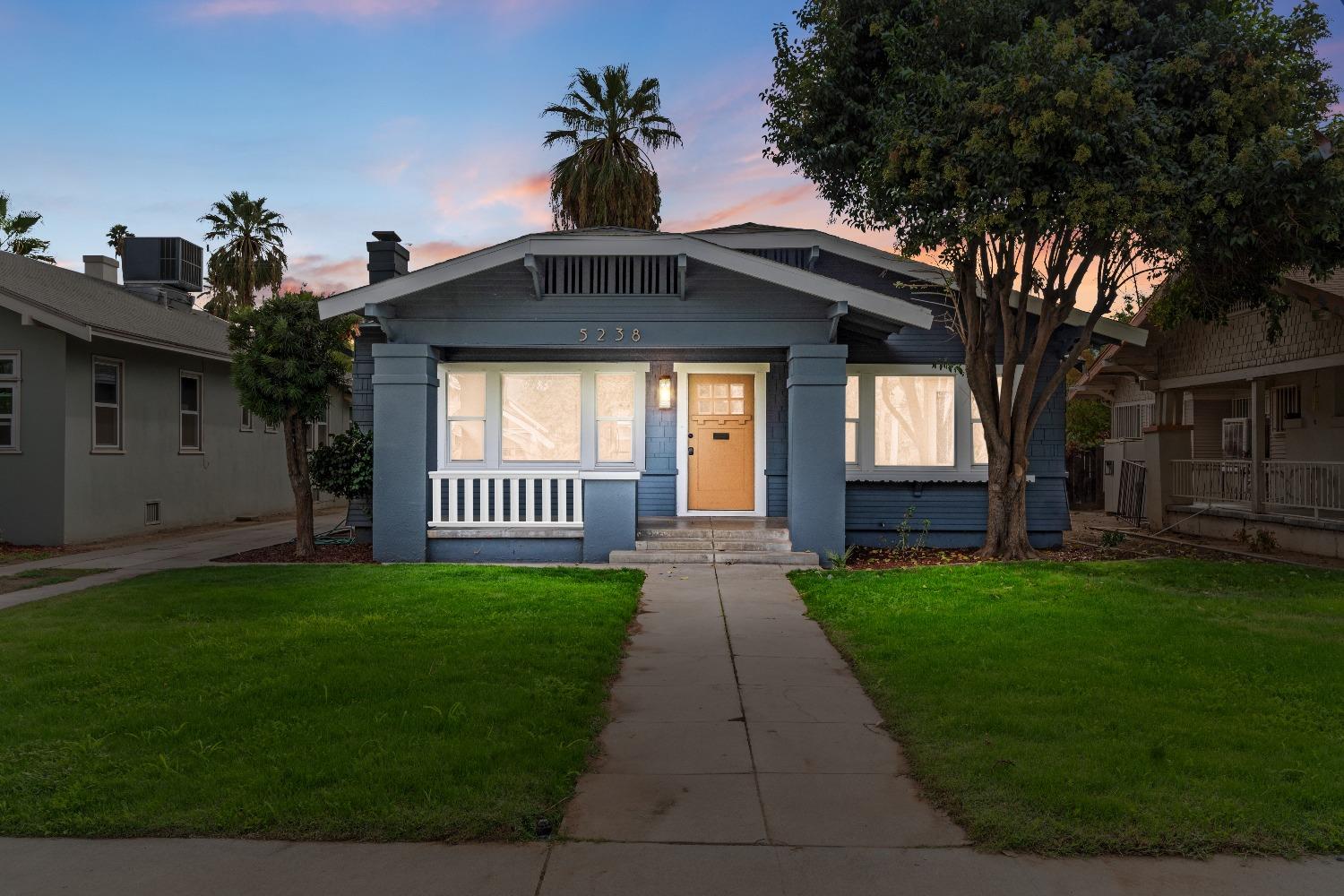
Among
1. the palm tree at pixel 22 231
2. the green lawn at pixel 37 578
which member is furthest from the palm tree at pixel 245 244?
the green lawn at pixel 37 578

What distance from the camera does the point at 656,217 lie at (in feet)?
102

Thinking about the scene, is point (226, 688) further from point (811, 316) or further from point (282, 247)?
point (282, 247)

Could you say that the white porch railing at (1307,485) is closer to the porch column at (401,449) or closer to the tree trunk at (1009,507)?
the tree trunk at (1009,507)

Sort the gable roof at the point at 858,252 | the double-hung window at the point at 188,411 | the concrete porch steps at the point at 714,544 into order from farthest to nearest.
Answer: the double-hung window at the point at 188,411 < the gable roof at the point at 858,252 < the concrete porch steps at the point at 714,544

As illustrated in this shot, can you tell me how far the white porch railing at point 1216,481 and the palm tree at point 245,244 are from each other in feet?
109

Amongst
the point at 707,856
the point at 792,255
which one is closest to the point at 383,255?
the point at 792,255

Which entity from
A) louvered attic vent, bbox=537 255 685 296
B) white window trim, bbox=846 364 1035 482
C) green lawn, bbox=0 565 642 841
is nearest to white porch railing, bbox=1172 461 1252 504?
white window trim, bbox=846 364 1035 482

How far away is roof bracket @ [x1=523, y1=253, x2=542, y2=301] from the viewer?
39.6ft

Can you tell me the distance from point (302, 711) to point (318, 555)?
27.7 feet

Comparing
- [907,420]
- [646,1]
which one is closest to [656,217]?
[646,1]

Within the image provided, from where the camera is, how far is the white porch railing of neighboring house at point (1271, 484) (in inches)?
558

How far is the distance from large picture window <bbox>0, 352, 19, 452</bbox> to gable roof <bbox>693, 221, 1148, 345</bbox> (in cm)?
1081

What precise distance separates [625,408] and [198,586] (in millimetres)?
6216

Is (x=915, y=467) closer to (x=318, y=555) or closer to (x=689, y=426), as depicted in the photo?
(x=689, y=426)
